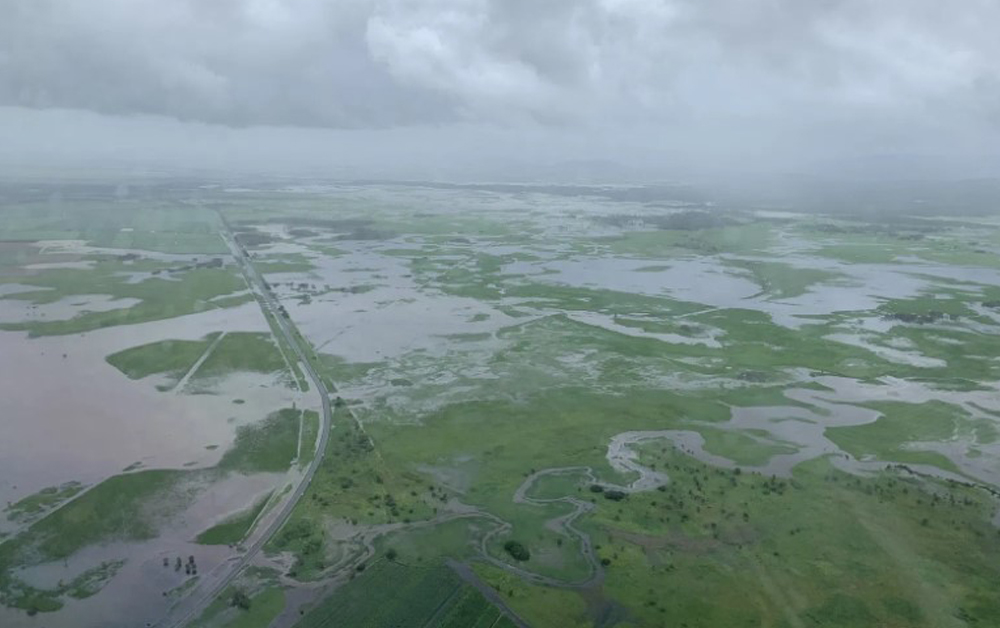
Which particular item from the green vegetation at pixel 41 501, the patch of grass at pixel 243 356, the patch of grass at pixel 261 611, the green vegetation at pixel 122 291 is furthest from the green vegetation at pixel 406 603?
the green vegetation at pixel 122 291

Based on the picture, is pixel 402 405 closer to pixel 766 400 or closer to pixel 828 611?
pixel 766 400

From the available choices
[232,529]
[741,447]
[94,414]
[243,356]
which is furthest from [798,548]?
[243,356]

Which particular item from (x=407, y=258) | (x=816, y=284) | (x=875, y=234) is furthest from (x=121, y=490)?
(x=875, y=234)

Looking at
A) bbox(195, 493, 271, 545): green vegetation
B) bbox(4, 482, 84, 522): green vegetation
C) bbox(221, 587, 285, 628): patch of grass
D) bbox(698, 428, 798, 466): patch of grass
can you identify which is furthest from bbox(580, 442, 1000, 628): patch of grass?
bbox(4, 482, 84, 522): green vegetation

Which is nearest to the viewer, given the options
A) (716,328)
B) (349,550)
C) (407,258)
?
(349,550)

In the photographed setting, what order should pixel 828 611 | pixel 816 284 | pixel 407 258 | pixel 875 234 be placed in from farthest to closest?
pixel 875 234 → pixel 407 258 → pixel 816 284 → pixel 828 611

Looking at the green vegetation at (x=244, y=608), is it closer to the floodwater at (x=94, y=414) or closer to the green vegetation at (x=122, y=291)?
the floodwater at (x=94, y=414)

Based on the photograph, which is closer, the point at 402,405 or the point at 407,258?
the point at 402,405
